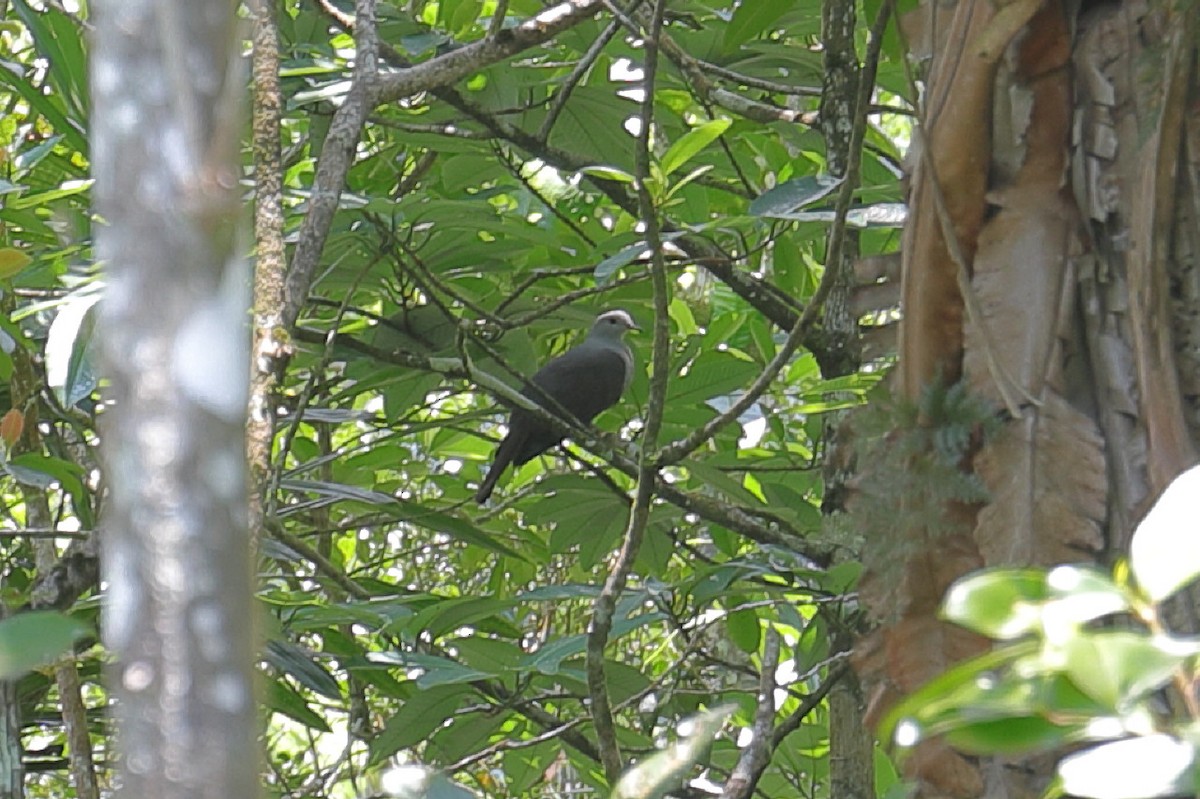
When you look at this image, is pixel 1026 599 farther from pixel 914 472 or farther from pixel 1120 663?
pixel 914 472

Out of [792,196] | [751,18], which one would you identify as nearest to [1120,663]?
[792,196]

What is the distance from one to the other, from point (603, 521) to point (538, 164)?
0.88m

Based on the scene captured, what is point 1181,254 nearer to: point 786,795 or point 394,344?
point 394,344

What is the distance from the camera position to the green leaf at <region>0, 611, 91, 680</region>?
51 cm

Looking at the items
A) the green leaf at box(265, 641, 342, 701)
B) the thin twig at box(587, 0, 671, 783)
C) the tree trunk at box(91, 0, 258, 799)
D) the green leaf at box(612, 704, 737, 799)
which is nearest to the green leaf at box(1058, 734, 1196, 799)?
the green leaf at box(612, 704, 737, 799)

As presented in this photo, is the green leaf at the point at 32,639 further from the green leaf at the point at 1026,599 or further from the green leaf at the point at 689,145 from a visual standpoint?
the green leaf at the point at 689,145

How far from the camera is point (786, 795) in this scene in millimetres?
3131

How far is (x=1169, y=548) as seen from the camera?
51 cm

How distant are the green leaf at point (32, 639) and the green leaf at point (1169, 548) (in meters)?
0.38

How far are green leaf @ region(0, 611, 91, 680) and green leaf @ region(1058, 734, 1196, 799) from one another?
1.16 ft

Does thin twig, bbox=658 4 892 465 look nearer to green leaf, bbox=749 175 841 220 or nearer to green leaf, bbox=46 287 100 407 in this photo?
green leaf, bbox=749 175 841 220

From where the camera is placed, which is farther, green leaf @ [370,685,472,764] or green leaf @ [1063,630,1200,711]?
green leaf @ [370,685,472,764]

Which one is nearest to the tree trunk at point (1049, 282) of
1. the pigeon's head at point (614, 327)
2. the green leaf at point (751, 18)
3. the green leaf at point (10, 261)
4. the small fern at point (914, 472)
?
the small fern at point (914, 472)

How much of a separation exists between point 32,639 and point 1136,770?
38 centimetres
